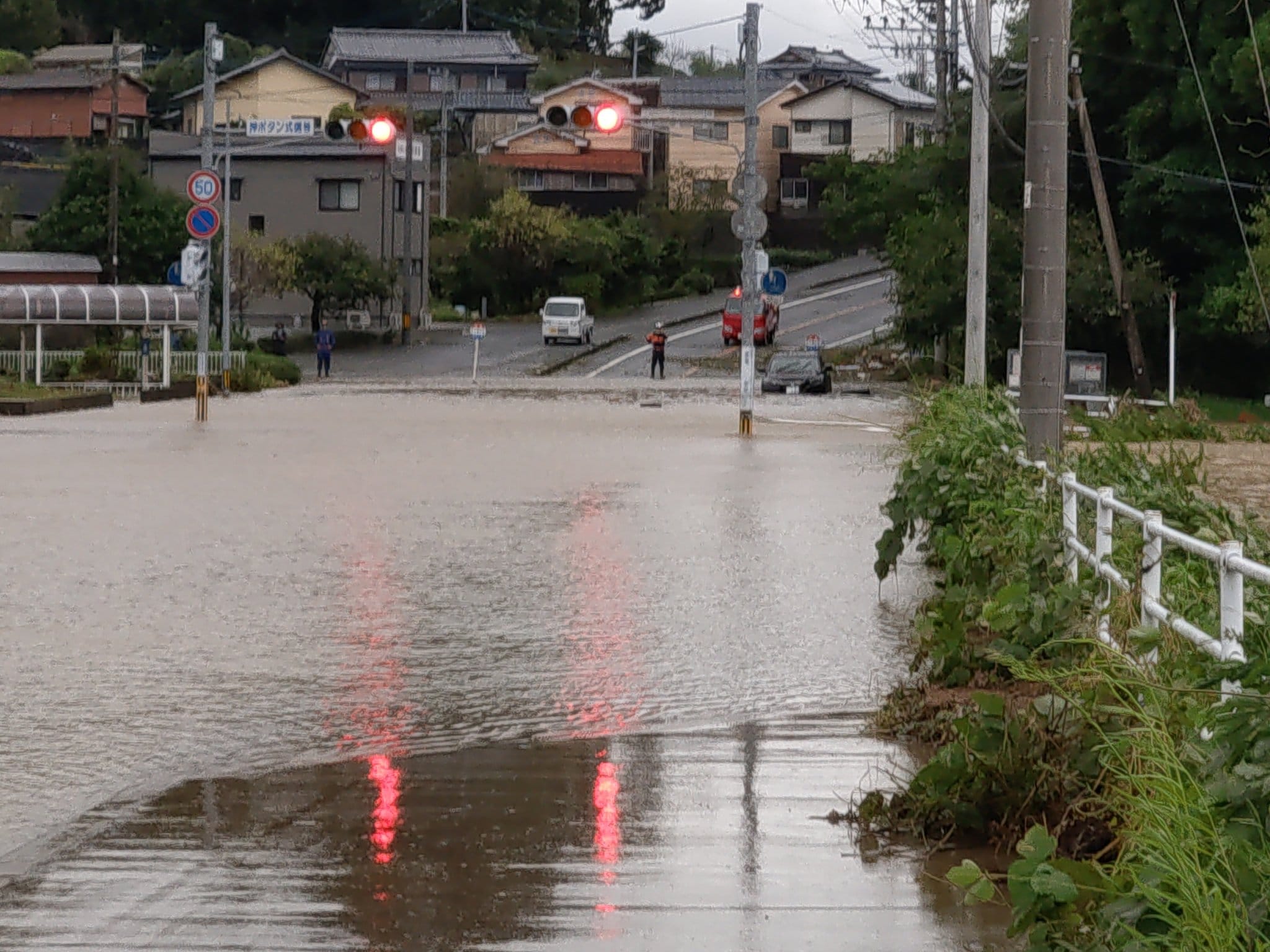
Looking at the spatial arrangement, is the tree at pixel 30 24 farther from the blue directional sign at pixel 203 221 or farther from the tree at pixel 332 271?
the blue directional sign at pixel 203 221

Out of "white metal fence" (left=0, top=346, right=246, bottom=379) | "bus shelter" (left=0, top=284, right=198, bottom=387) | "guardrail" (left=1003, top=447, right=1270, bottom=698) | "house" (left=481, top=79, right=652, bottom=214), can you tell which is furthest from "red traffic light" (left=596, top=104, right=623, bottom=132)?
"house" (left=481, top=79, right=652, bottom=214)

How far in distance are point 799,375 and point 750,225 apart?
21.9 m

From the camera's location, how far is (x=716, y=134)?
95.1 metres

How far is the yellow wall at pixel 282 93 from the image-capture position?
90.5 meters

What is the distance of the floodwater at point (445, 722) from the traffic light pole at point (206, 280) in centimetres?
1449

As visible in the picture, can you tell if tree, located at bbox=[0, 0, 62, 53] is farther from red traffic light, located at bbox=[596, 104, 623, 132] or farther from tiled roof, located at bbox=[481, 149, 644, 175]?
red traffic light, located at bbox=[596, 104, 623, 132]

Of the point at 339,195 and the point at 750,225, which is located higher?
the point at 339,195

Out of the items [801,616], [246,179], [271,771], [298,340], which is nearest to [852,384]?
[298,340]

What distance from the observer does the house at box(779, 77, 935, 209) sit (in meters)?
93.9

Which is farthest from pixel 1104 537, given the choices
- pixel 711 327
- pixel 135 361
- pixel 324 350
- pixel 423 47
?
pixel 423 47

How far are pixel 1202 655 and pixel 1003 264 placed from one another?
47199 mm

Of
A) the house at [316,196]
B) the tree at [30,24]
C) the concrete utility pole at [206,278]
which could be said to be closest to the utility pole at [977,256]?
the concrete utility pole at [206,278]

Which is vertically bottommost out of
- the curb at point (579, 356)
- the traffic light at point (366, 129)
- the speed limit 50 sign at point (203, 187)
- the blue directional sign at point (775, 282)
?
the curb at point (579, 356)

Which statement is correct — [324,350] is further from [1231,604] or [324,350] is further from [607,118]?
[1231,604]
